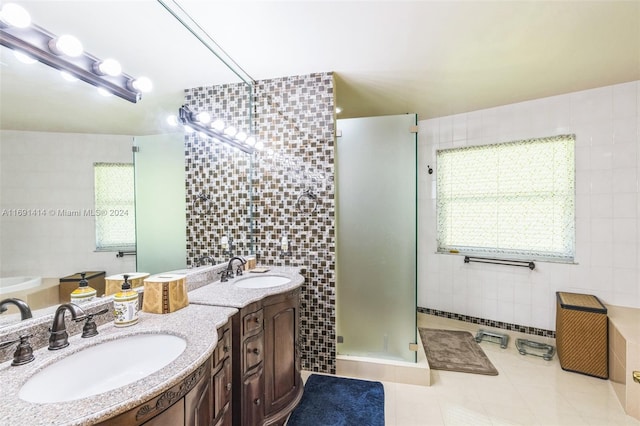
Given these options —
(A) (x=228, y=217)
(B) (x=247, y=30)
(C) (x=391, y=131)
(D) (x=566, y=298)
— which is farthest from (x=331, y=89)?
(D) (x=566, y=298)

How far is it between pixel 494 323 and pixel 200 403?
10.9 feet

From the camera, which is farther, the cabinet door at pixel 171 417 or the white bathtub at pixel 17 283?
the white bathtub at pixel 17 283

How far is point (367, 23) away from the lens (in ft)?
5.58

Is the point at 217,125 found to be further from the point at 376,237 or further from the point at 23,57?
the point at 376,237

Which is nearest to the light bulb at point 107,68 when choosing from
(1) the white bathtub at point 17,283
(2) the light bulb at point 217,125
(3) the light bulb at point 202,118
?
(3) the light bulb at point 202,118

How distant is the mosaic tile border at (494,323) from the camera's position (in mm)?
2893

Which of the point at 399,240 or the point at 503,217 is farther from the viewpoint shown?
the point at 503,217

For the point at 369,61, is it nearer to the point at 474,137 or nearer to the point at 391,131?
the point at 391,131

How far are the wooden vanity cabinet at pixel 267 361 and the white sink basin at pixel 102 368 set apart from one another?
0.38 meters

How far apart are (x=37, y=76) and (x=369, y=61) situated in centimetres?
193

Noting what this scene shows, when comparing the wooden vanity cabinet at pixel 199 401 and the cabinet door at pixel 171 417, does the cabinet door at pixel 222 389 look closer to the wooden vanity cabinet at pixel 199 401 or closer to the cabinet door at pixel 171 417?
the wooden vanity cabinet at pixel 199 401

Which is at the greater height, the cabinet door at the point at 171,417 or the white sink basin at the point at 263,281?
the white sink basin at the point at 263,281

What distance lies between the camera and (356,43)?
189 cm

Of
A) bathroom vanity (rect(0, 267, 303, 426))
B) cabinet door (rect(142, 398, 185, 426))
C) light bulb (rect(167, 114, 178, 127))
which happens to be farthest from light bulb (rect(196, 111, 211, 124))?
cabinet door (rect(142, 398, 185, 426))
